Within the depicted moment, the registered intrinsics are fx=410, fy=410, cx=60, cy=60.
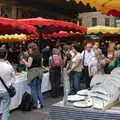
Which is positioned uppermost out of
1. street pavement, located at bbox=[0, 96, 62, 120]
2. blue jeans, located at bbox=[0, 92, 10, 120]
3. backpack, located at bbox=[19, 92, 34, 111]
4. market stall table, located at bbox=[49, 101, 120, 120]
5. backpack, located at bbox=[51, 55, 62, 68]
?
market stall table, located at bbox=[49, 101, 120, 120]

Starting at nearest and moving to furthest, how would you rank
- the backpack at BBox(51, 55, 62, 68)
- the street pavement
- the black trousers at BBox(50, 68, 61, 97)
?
1. the street pavement
2. the backpack at BBox(51, 55, 62, 68)
3. the black trousers at BBox(50, 68, 61, 97)

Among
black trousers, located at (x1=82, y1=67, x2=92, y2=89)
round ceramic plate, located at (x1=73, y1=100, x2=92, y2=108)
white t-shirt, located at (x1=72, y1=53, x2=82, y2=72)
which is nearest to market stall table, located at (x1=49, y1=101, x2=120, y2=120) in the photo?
round ceramic plate, located at (x1=73, y1=100, x2=92, y2=108)

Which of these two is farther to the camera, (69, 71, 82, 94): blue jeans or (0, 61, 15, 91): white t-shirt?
(69, 71, 82, 94): blue jeans

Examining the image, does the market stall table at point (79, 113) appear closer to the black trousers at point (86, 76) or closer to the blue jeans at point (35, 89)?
the blue jeans at point (35, 89)

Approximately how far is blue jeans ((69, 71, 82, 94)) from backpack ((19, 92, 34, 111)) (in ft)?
5.91

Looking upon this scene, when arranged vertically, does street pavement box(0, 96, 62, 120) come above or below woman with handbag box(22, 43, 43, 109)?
below

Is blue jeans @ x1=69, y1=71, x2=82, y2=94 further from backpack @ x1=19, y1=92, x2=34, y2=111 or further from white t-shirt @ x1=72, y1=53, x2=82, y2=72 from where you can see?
backpack @ x1=19, y1=92, x2=34, y2=111

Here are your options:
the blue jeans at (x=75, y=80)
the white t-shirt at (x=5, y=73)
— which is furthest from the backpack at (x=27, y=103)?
the white t-shirt at (x=5, y=73)

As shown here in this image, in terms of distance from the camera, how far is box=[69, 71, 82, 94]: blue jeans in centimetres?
1186

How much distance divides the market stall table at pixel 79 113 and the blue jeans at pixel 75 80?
6.83 meters

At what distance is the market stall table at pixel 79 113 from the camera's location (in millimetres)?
4691

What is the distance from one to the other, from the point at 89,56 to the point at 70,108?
277 inches

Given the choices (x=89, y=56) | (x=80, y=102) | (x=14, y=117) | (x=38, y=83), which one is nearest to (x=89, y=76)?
(x=89, y=56)

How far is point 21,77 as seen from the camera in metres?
10.6
